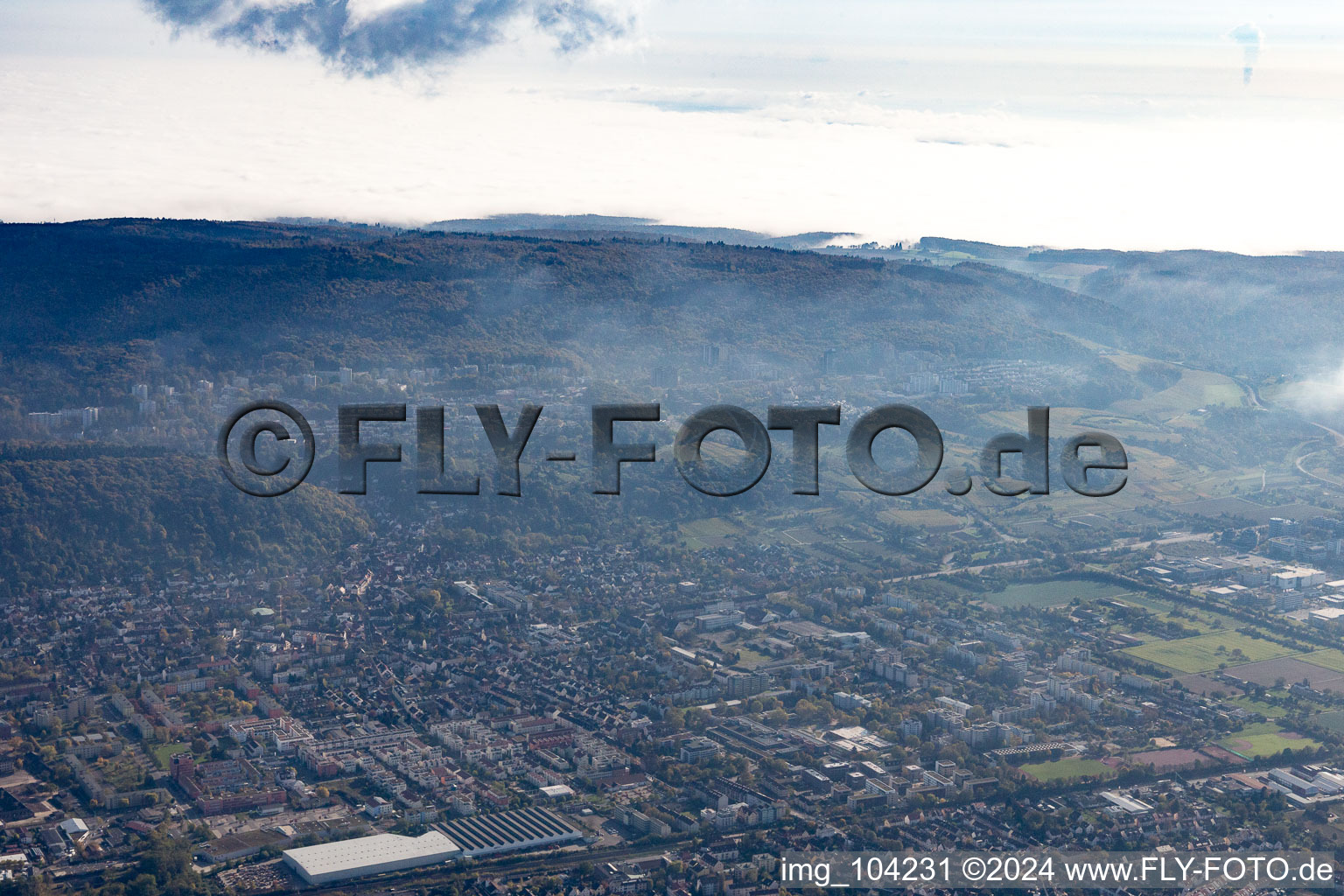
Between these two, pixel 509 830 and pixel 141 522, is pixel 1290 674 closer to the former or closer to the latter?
pixel 509 830

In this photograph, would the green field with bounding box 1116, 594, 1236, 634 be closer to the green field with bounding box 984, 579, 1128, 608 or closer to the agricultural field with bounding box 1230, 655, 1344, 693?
the green field with bounding box 984, 579, 1128, 608

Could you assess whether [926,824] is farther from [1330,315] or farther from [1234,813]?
[1330,315]

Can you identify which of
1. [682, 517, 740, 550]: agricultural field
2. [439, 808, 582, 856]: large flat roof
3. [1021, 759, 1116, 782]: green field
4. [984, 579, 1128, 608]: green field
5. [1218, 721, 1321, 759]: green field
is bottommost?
[439, 808, 582, 856]: large flat roof

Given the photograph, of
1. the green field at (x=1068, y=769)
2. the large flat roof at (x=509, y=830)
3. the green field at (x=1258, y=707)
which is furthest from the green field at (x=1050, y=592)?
the large flat roof at (x=509, y=830)

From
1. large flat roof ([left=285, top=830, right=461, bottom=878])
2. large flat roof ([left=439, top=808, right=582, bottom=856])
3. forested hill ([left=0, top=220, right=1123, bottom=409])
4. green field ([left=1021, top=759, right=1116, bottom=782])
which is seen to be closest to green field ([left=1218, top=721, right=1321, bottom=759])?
green field ([left=1021, top=759, right=1116, bottom=782])

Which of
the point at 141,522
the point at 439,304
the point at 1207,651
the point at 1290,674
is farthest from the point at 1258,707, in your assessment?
the point at 439,304

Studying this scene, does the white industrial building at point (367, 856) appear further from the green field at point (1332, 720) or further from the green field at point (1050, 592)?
the green field at point (1050, 592)
